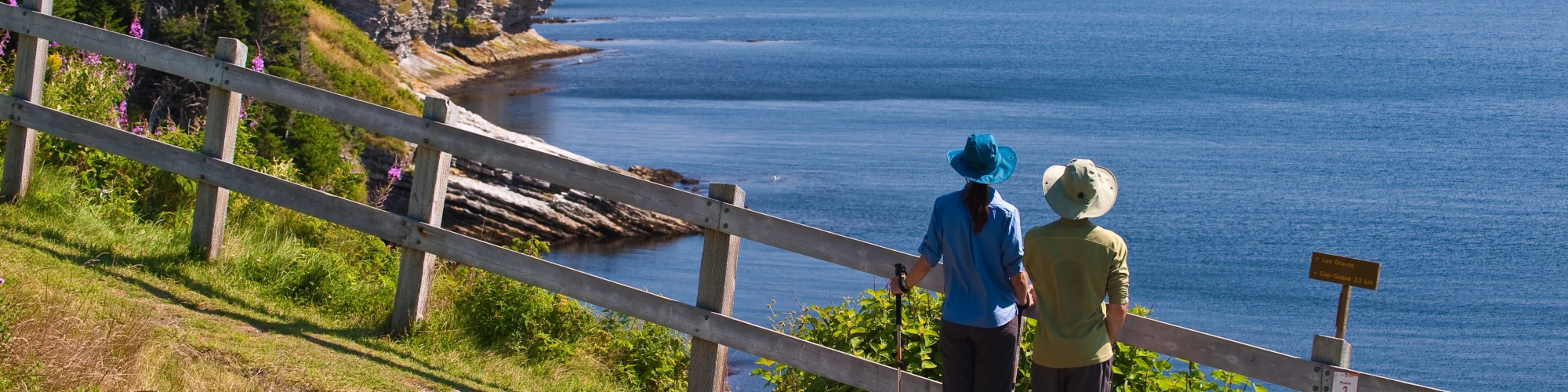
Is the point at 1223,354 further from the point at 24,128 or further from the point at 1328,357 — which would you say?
the point at 24,128

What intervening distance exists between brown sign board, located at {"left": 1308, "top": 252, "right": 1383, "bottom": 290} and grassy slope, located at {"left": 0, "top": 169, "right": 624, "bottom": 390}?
3.81m

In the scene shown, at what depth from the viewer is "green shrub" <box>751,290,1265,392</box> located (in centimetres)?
696

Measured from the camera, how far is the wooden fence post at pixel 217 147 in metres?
8.22

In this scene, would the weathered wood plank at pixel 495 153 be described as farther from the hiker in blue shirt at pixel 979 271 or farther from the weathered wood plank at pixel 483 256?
the hiker in blue shirt at pixel 979 271

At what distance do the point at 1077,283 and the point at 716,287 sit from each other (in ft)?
6.97

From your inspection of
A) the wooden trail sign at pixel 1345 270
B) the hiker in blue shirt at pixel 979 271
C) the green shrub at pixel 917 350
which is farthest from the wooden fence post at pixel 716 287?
the wooden trail sign at pixel 1345 270

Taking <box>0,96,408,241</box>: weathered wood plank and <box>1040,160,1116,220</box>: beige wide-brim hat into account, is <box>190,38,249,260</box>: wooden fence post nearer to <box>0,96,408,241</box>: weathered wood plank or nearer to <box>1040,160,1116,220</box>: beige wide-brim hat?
<box>0,96,408,241</box>: weathered wood plank

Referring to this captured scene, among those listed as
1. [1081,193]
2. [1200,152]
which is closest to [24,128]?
[1081,193]


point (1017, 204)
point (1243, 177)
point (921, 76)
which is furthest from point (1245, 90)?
point (1017, 204)

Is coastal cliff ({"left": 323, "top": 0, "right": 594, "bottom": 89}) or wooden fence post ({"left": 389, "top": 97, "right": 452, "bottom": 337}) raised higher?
coastal cliff ({"left": 323, "top": 0, "right": 594, "bottom": 89})

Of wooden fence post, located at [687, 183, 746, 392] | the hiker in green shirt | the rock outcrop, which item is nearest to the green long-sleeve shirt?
the hiker in green shirt

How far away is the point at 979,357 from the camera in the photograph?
577cm

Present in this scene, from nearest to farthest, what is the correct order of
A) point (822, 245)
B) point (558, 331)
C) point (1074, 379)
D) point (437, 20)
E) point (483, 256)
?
point (1074, 379), point (822, 245), point (483, 256), point (558, 331), point (437, 20)

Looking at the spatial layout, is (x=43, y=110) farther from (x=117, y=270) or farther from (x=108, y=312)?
(x=108, y=312)
